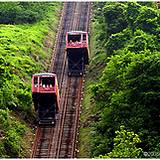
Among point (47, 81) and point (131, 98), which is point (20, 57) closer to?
point (47, 81)

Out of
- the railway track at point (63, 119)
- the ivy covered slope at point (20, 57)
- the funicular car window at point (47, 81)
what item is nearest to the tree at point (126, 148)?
the ivy covered slope at point (20, 57)

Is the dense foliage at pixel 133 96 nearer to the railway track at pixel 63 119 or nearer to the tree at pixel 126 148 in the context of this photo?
the tree at pixel 126 148

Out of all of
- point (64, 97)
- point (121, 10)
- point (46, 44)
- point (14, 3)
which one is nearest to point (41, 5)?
point (14, 3)

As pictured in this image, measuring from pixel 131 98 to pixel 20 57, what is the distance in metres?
19.7

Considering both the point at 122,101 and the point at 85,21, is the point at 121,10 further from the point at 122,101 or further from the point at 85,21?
the point at 122,101

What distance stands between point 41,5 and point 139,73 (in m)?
38.7

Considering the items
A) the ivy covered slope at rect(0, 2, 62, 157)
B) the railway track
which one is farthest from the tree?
the railway track

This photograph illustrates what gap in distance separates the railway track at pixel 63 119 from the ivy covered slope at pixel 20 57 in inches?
45.3

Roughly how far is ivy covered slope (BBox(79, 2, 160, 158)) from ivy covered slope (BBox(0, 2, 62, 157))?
20.6ft

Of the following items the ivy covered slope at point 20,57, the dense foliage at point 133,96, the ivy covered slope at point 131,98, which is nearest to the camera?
the ivy covered slope at point 131,98

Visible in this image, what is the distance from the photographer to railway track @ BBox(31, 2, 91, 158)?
37.6 meters

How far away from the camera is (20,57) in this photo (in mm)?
49312

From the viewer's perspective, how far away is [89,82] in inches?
1902

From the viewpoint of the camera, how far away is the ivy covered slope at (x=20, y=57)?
120 feet
